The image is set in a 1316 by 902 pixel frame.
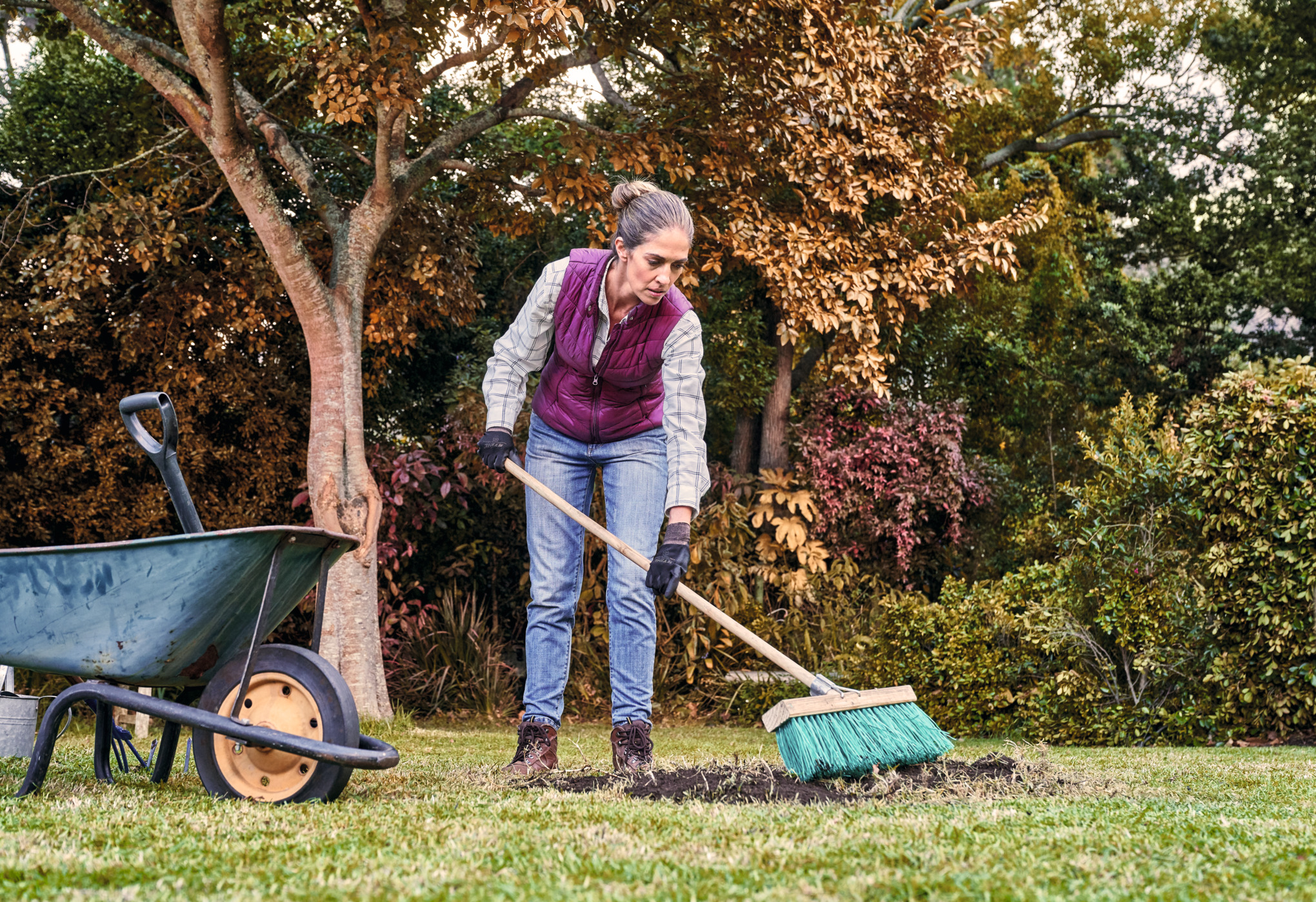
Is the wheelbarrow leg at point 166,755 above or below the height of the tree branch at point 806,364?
below

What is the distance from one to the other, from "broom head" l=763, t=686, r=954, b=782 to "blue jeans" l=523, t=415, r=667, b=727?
550 millimetres

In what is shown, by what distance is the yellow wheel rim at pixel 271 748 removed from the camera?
8.67ft

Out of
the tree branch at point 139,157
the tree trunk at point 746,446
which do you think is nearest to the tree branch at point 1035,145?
the tree trunk at point 746,446

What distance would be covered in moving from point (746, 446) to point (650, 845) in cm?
723

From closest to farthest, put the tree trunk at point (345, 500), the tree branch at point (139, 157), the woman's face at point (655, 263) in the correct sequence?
the woman's face at point (655, 263)
the tree trunk at point (345, 500)
the tree branch at point (139, 157)

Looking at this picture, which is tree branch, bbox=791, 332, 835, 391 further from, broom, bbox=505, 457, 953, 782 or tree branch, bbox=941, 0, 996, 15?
broom, bbox=505, 457, 953, 782

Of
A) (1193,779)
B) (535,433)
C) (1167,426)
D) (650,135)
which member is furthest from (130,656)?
(1167,426)

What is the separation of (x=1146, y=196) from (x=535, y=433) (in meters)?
10.1

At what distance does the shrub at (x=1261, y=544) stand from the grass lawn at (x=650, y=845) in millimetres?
2240

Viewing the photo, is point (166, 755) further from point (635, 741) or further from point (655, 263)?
point (655, 263)

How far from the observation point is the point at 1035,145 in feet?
37.1

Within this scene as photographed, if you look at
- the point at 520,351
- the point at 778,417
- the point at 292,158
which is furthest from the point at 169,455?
the point at 778,417

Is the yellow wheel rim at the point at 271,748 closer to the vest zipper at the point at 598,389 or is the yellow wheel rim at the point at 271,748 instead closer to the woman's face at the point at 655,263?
the vest zipper at the point at 598,389

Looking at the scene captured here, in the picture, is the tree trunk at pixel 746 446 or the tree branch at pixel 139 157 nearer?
the tree branch at pixel 139 157
